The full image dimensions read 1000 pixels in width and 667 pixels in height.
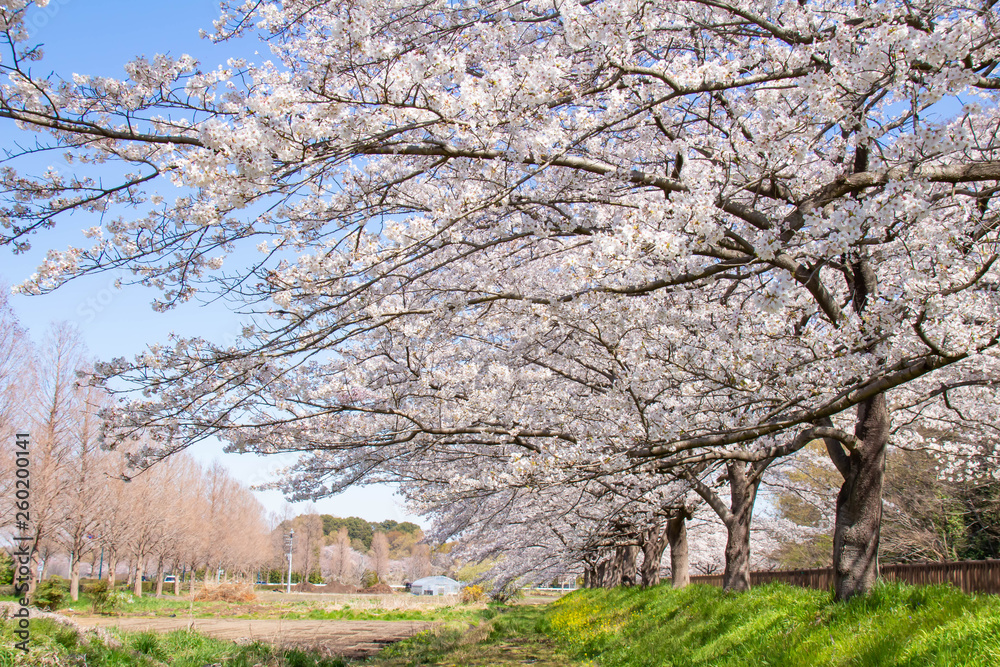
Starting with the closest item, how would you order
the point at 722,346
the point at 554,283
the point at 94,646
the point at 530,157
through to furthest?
the point at 530,157 < the point at 722,346 < the point at 554,283 < the point at 94,646

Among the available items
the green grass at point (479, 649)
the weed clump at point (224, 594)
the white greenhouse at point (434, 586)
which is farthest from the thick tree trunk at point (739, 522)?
the white greenhouse at point (434, 586)

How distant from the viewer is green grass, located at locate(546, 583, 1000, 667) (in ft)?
13.1

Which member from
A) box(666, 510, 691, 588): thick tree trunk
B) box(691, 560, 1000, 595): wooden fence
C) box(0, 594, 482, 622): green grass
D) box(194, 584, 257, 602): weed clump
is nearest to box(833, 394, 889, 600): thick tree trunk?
box(691, 560, 1000, 595): wooden fence

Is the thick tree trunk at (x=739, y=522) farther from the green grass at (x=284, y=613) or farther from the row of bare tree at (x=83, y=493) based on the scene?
the green grass at (x=284, y=613)

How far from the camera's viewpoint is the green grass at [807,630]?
3984 millimetres

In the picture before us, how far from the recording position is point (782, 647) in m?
5.84

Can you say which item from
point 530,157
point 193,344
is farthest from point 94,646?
point 530,157

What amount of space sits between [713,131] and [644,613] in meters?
9.13

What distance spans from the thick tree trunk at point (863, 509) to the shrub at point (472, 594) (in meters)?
40.0

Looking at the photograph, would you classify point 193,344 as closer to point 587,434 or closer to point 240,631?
point 587,434

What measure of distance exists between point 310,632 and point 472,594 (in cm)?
2570

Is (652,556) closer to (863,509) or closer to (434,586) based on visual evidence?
(863,509)

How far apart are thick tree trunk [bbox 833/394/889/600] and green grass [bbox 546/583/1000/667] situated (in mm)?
364

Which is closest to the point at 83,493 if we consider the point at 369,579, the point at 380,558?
the point at 369,579
